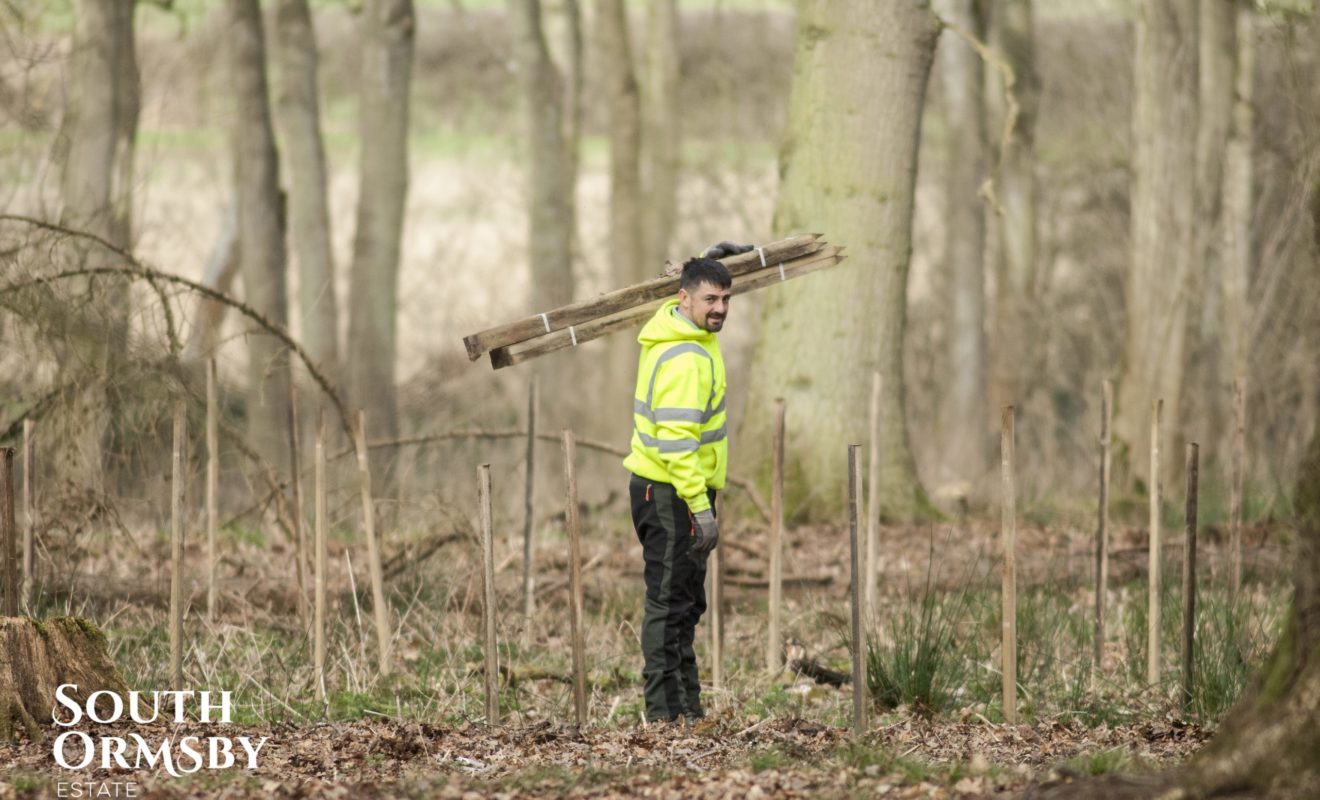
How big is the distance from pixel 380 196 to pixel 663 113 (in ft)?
17.0

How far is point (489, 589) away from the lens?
5.61 metres

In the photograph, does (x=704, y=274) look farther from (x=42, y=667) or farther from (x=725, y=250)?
(x=42, y=667)

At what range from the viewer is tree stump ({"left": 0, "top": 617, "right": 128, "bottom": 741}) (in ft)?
18.3

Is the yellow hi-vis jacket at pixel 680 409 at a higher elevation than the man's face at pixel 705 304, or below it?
below

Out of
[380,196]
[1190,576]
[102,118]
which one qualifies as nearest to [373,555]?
[1190,576]

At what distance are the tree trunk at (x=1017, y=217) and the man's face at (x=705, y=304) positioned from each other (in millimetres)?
13205

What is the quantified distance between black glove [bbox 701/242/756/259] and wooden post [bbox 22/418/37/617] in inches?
120

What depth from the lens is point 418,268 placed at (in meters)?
24.8

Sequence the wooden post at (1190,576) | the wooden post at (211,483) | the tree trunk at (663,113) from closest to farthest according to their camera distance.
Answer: the wooden post at (1190,576) < the wooden post at (211,483) < the tree trunk at (663,113)

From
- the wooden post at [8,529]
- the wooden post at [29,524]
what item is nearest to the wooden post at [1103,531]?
the wooden post at [8,529]

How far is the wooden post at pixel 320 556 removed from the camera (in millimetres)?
6258

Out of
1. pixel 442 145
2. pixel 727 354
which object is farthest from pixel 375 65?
pixel 442 145

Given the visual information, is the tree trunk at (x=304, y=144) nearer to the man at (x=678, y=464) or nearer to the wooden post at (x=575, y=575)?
the man at (x=678, y=464)

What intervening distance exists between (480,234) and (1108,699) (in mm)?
23985
